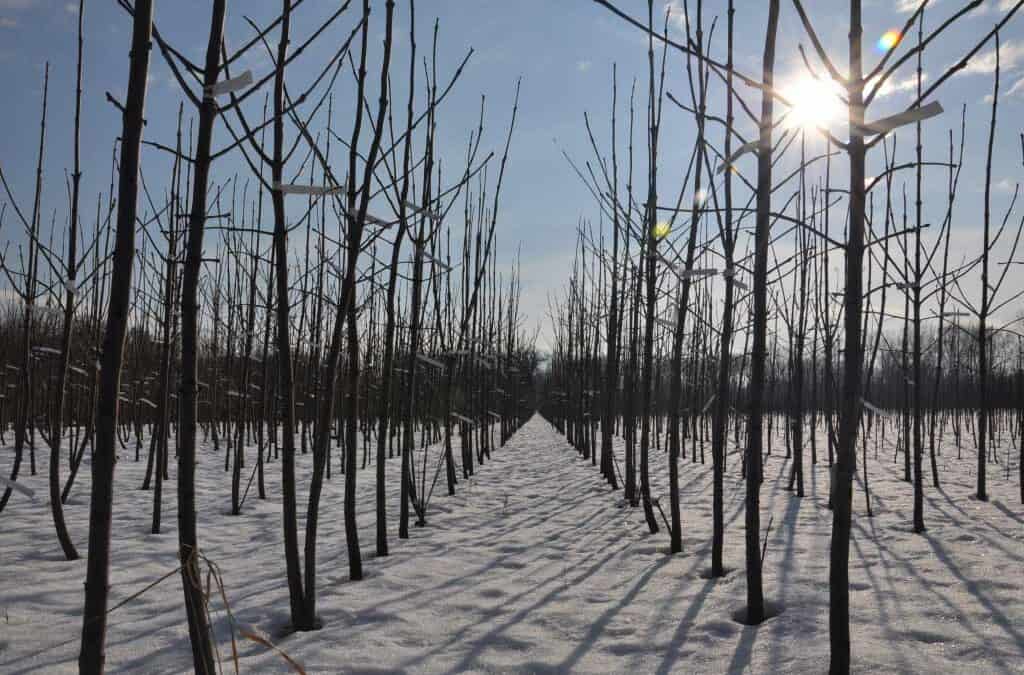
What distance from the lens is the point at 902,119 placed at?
4.64 feet

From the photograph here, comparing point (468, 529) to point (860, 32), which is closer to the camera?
point (860, 32)

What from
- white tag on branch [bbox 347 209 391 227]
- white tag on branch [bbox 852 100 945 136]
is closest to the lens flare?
white tag on branch [bbox 852 100 945 136]

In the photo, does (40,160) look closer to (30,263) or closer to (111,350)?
(30,263)

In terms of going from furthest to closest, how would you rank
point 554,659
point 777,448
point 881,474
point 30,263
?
point 777,448, point 881,474, point 30,263, point 554,659

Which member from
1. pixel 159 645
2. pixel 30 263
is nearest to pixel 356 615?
pixel 159 645

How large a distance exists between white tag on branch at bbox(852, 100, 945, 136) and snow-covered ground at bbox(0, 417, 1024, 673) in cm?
153

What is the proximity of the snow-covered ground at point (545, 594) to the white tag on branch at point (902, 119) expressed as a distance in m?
1.53

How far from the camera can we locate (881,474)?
24.4ft

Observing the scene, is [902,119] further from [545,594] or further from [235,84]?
[545,594]

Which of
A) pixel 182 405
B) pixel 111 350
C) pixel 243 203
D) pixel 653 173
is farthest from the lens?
pixel 243 203

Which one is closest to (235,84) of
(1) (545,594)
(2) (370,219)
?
(2) (370,219)

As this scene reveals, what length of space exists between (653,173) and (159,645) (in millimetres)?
3556

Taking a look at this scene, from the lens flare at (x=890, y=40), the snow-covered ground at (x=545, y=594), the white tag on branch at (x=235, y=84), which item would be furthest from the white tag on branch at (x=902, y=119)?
the snow-covered ground at (x=545, y=594)

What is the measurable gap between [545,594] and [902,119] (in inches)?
86.8
